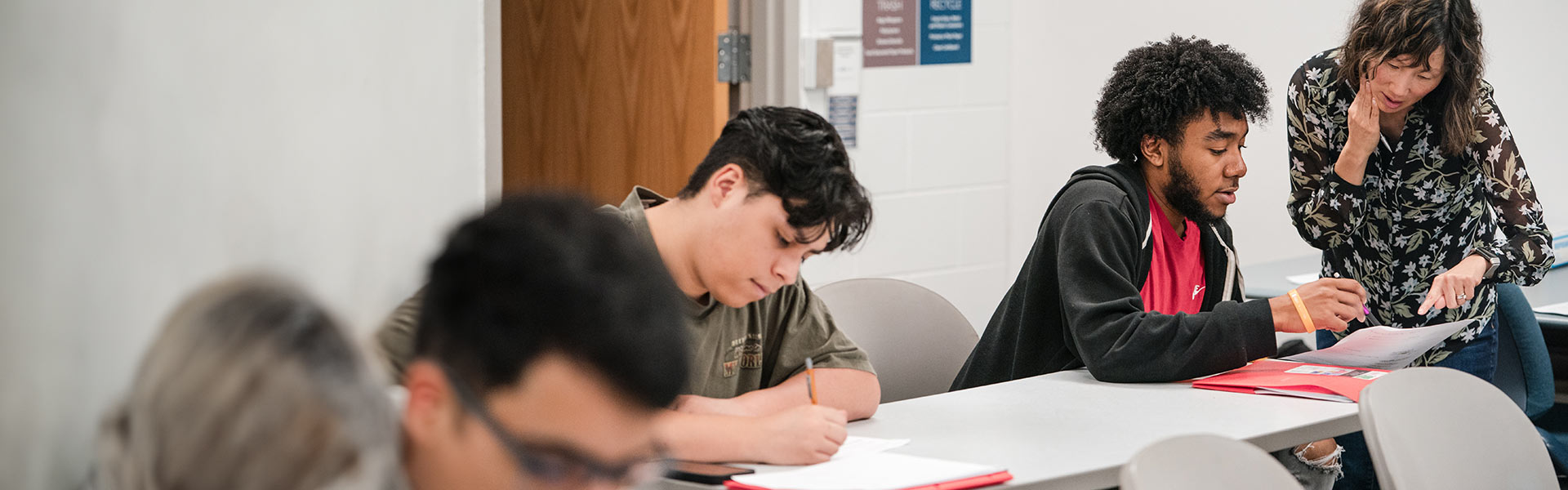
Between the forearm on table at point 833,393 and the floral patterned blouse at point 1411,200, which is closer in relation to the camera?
the forearm on table at point 833,393

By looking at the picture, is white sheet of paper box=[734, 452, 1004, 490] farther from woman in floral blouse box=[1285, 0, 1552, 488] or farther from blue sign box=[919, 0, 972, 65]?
blue sign box=[919, 0, 972, 65]

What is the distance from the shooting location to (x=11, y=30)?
42.1 inches

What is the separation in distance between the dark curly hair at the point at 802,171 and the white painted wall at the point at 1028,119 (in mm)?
1587

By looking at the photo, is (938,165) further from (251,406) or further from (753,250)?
(251,406)

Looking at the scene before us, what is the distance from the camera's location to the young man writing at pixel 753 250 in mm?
1766

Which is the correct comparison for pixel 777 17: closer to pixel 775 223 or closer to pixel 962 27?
pixel 962 27

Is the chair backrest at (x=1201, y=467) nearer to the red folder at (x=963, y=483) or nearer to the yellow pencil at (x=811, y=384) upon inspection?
the red folder at (x=963, y=483)

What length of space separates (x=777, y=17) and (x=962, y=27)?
69 centimetres

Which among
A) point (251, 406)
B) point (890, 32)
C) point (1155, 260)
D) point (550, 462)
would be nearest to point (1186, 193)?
point (1155, 260)

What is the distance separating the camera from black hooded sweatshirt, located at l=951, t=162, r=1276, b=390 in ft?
7.59

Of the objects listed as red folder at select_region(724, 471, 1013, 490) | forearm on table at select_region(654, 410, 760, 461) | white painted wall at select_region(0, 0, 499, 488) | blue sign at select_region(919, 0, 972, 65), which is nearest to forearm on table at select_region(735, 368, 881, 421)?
forearm on table at select_region(654, 410, 760, 461)

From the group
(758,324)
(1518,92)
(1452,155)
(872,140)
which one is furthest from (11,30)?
(1518,92)

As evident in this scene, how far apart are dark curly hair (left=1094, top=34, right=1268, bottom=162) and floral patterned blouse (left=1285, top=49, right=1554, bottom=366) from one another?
0.96 ft

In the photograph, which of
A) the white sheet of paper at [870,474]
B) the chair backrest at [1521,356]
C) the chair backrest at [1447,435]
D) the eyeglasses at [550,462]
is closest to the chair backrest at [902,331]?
the white sheet of paper at [870,474]
